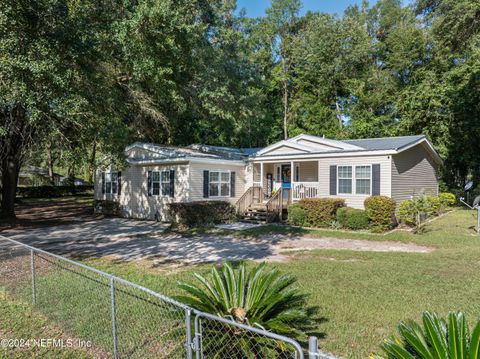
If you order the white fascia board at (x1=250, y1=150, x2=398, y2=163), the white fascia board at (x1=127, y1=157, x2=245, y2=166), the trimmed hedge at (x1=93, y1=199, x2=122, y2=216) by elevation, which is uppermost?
the white fascia board at (x1=250, y1=150, x2=398, y2=163)

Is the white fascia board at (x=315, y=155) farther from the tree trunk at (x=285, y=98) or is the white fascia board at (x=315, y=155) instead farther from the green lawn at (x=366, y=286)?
the tree trunk at (x=285, y=98)

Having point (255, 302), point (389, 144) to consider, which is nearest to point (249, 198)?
point (389, 144)

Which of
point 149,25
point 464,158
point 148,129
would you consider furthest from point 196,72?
point 464,158

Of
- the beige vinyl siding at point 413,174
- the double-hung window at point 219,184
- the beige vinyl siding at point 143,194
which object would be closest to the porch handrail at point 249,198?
the double-hung window at point 219,184

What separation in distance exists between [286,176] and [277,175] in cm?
62

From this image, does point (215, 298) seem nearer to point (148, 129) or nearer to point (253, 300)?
point (253, 300)

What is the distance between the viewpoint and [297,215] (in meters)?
15.0

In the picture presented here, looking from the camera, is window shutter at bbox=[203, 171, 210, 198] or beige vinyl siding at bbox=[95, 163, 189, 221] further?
window shutter at bbox=[203, 171, 210, 198]

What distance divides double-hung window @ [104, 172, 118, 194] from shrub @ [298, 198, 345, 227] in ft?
37.4

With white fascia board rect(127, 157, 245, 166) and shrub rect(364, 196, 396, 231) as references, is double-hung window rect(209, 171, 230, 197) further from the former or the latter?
shrub rect(364, 196, 396, 231)

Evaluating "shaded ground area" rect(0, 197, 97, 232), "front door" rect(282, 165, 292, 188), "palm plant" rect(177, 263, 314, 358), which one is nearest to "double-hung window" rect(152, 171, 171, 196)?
"shaded ground area" rect(0, 197, 97, 232)

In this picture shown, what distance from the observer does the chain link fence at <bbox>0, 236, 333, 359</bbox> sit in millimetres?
2926

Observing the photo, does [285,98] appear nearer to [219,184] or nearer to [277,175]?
[277,175]

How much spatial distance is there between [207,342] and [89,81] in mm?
8688
